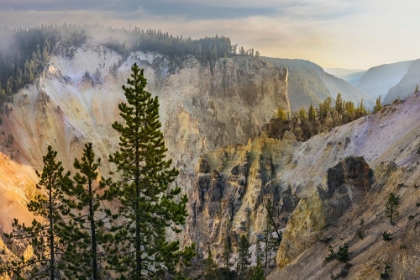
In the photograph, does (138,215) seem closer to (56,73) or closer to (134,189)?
(134,189)

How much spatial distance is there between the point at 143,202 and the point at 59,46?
137612 millimetres

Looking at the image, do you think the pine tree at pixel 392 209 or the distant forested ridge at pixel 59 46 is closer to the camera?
the pine tree at pixel 392 209

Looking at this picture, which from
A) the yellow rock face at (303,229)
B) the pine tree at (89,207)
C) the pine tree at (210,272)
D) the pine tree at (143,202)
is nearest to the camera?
the pine tree at (143,202)

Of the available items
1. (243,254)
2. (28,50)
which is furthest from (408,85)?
(243,254)

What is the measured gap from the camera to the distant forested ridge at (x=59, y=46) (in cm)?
13452

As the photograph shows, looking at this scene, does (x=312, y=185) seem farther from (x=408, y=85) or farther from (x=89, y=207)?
(x=408, y=85)

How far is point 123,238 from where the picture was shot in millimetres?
21062

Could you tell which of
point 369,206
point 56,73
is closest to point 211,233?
point 369,206

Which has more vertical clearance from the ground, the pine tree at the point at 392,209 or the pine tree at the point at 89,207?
the pine tree at the point at 89,207

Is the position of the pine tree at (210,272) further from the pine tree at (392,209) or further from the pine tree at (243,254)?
the pine tree at (392,209)

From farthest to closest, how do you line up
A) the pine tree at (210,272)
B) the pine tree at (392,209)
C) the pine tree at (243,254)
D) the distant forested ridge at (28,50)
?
the distant forested ridge at (28,50), the pine tree at (243,254), the pine tree at (210,272), the pine tree at (392,209)

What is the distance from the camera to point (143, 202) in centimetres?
2109

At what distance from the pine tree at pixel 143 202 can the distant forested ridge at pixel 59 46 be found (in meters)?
115

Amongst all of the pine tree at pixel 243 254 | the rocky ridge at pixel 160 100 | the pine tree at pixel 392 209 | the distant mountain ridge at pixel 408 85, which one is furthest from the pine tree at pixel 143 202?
the distant mountain ridge at pixel 408 85
